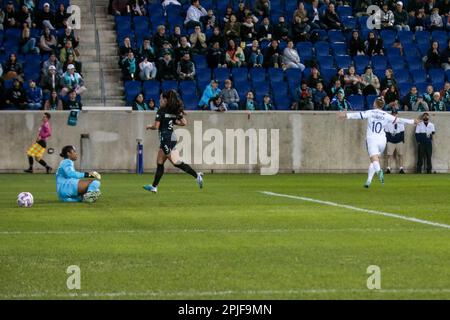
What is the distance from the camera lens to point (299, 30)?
131 ft

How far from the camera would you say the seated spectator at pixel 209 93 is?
36.0 meters

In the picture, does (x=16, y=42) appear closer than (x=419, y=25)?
Yes

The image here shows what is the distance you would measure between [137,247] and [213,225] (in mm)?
3065

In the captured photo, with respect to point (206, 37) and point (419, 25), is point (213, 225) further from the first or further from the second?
point (419, 25)

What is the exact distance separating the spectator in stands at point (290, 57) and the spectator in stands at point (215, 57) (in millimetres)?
2016

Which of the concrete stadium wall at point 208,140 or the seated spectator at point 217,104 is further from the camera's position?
the seated spectator at point 217,104

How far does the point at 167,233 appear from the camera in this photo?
1608 centimetres

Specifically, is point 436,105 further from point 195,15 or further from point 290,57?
point 195,15

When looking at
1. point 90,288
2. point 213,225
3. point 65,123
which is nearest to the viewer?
point 90,288

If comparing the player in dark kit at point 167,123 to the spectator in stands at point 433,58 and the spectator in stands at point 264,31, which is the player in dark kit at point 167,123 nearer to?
the spectator in stands at point 264,31

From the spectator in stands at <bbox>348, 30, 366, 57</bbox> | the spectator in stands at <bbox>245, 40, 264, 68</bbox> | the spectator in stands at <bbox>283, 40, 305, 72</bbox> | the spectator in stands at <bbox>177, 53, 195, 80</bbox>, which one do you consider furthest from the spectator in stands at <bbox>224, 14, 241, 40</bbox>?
the spectator in stands at <bbox>348, 30, 366, 57</bbox>

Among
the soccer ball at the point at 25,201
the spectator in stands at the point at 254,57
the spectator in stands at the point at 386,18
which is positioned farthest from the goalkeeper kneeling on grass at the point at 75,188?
the spectator in stands at the point at 386,18
